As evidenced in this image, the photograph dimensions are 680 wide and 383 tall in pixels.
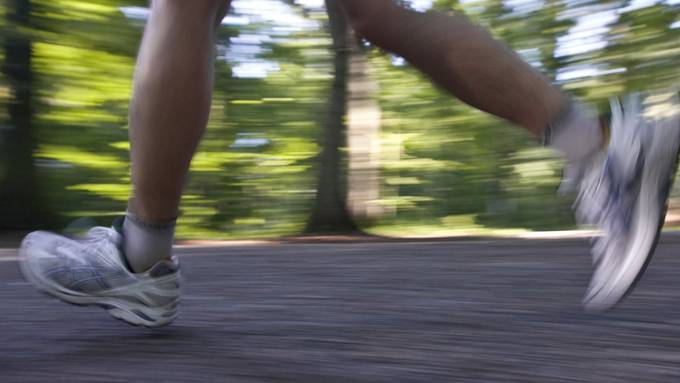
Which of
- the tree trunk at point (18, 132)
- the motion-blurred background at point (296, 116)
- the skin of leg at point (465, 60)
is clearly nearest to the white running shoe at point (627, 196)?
the skin of leg at point (465, 60)

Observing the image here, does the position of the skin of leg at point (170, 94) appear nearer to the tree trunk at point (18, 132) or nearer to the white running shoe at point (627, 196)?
the white running shoe at point (627, 196)

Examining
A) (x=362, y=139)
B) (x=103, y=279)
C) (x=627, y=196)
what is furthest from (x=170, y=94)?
(x=362, y=139)

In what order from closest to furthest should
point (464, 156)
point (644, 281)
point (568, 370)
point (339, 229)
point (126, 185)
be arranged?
point (568, 370) < point (644, 281) < point (339, 229) < point (126, 185) < point (464, 156)

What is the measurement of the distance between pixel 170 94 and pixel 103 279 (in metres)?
0.41

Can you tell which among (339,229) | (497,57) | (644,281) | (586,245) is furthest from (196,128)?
(339,229)

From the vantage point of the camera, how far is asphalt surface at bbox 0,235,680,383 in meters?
1.71

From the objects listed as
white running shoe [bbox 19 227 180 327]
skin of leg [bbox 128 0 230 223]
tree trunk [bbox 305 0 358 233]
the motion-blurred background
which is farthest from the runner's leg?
tree trunk [bbox 305 0 358 233]

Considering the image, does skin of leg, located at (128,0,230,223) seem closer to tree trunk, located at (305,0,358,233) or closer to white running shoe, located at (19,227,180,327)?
white running shoe, located at (19,227,180,327)

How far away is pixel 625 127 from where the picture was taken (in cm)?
193

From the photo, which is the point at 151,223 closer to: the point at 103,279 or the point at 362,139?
the point at 103,279

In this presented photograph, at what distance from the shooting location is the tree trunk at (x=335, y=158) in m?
8.79

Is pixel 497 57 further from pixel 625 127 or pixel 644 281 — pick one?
pixel 644 281

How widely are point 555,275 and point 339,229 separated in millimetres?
5577

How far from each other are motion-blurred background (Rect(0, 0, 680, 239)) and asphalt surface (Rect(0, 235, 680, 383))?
5.35 meters
